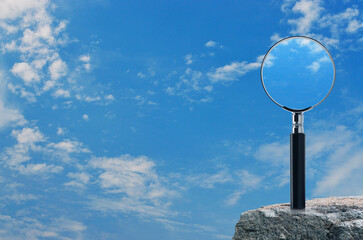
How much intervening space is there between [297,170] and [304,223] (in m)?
0.61

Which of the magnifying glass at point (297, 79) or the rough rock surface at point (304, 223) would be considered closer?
the rough rock surface at point (304, 223)

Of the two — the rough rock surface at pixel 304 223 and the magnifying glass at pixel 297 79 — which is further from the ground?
the magnifying glass at pixel 297 79


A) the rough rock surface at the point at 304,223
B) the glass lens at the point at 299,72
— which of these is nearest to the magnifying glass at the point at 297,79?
the glass lens at the point at 299,72

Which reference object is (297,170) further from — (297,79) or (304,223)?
(297,79)

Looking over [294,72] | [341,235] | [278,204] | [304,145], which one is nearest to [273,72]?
[294,72]

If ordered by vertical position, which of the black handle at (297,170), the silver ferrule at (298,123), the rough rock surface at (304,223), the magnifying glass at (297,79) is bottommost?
the rough rock surface at (304,223)

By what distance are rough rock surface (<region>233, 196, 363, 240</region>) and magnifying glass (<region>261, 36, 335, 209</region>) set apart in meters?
0.23

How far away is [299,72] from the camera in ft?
14.9

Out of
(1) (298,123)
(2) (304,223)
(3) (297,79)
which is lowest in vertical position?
(2) (304,223)

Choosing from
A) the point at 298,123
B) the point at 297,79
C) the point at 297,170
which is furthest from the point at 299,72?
the point at 297,170

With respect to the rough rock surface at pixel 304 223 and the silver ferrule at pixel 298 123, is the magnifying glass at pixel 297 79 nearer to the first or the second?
the silver ferrule at pixel 298 123

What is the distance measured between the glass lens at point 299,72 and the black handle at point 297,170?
0.41m

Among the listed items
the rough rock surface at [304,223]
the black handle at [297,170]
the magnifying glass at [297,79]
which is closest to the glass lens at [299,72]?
the magnifying glass at [297,79]

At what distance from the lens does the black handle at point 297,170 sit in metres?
4.45
